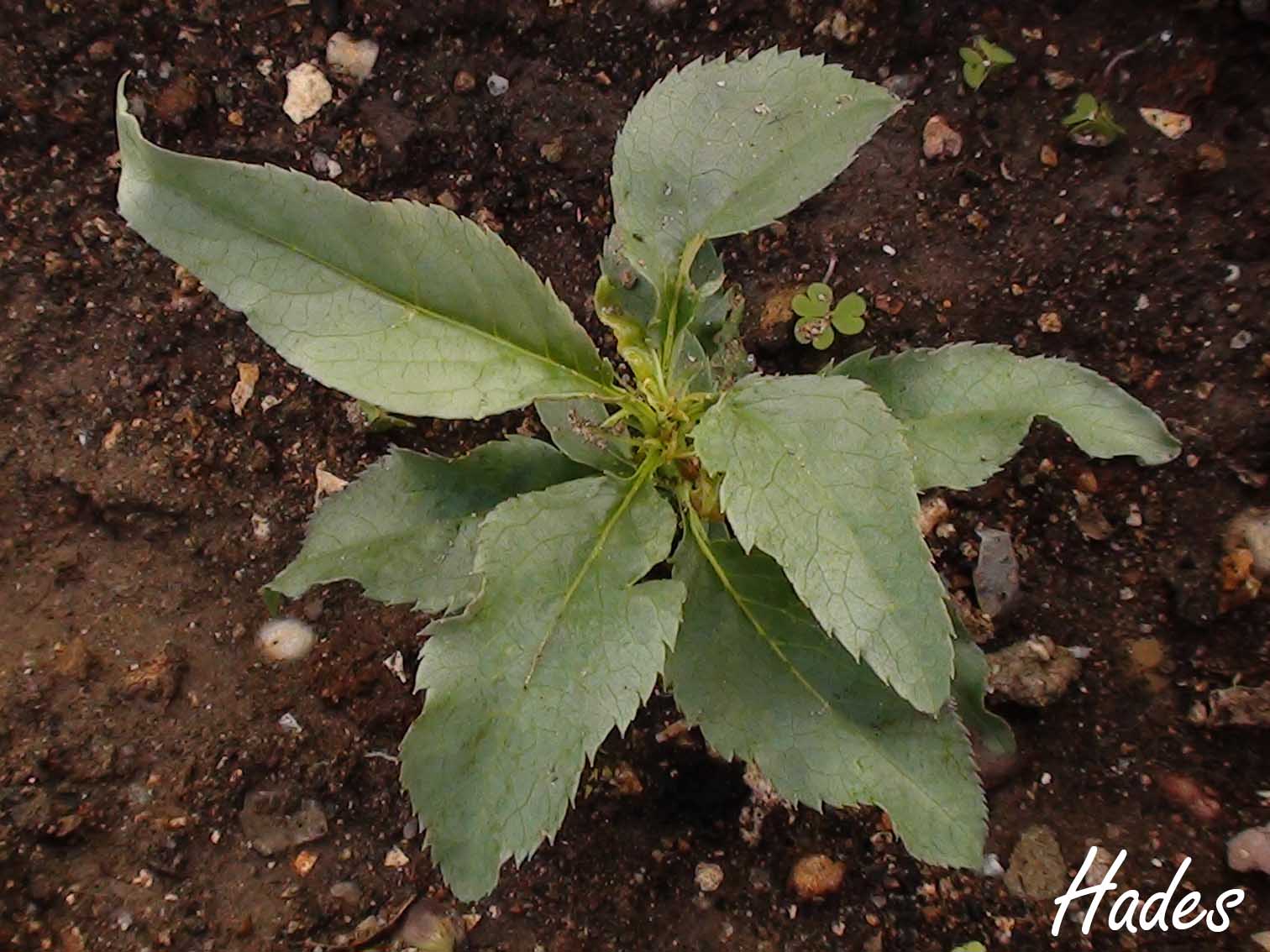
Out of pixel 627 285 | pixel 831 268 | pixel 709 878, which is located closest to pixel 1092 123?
pixel 831 268

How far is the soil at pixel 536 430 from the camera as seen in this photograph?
176cm

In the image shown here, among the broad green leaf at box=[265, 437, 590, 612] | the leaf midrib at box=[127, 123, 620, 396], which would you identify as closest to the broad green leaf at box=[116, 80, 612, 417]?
the leaf midrib at box=[127, 123, 620, 396]

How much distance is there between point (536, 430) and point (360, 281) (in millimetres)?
686

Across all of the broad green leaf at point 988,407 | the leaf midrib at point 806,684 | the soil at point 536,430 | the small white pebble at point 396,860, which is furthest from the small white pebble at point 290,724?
the broad green leaf at point 988,407

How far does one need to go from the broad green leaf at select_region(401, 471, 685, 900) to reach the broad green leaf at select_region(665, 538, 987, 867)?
0.13 metres

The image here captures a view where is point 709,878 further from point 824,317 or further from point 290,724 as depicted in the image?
point 824,317

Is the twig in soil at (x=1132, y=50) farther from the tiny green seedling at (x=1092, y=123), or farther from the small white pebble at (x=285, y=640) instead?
the small white pebble at (x=285, y=640)

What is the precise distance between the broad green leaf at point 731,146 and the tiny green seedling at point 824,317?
0.51 metres

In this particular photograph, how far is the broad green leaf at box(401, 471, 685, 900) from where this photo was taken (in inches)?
49.9

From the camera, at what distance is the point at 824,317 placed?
1961 millimetres

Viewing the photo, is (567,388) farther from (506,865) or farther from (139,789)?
(139,789)

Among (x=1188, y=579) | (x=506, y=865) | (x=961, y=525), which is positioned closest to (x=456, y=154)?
(x=961, y=525)

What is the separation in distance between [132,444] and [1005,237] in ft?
5.17

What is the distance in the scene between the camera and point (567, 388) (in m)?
1.41
